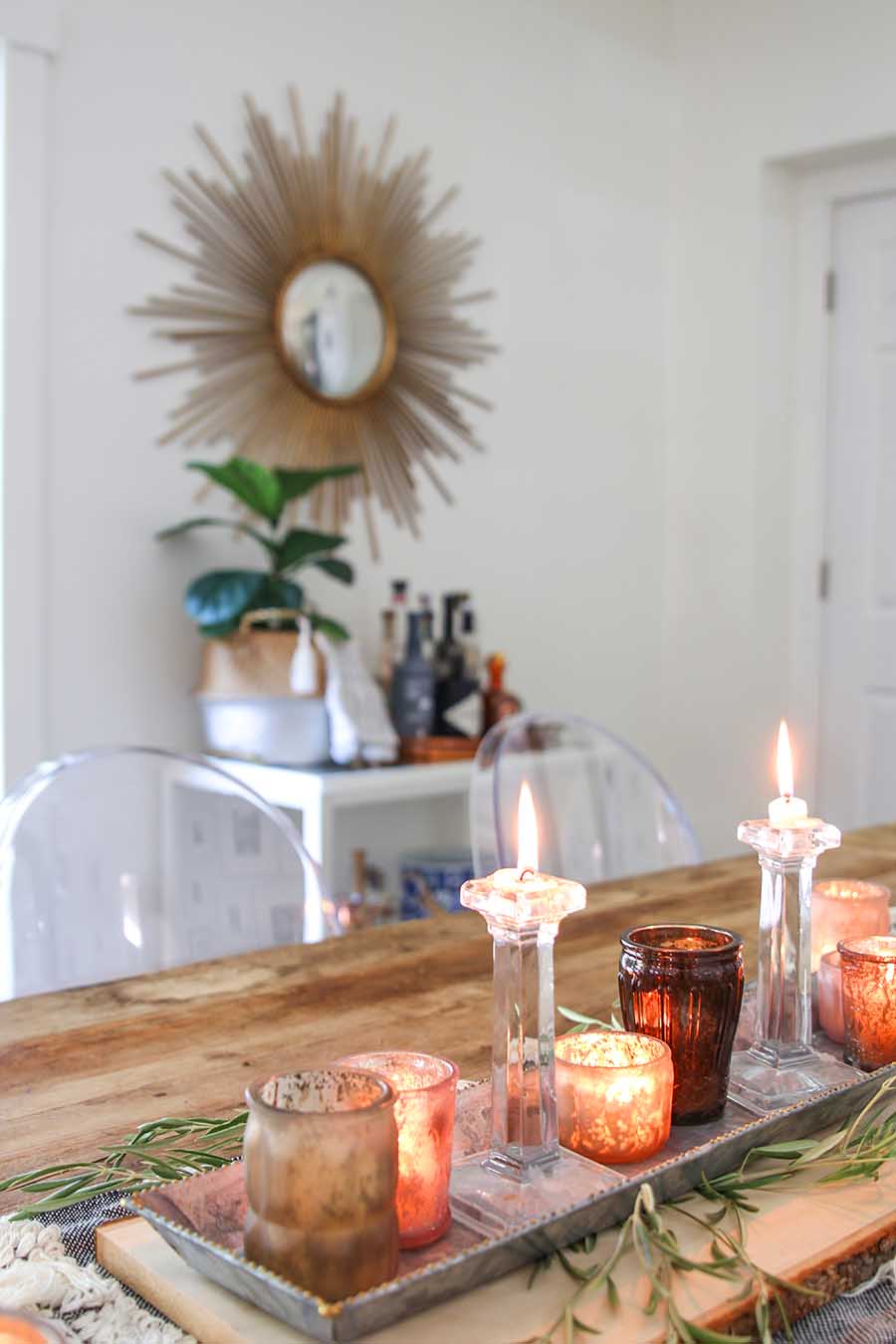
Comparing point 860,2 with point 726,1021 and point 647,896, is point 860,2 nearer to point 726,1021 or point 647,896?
point 647,896

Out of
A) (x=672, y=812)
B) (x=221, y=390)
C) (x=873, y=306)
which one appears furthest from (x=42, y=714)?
(x=873, y=306)

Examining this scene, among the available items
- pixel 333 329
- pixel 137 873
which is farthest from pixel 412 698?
pixel 137 873

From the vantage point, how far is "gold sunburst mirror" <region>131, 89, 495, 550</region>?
9.28ft

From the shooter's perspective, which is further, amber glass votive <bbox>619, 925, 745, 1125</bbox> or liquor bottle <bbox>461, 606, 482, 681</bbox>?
liquor bottle <bbox>461, 606, 482, 681</bbox>

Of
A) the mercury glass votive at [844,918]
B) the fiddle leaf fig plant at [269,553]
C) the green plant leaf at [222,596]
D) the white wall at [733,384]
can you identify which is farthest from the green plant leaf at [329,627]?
the mercury glass votive at [844,918]

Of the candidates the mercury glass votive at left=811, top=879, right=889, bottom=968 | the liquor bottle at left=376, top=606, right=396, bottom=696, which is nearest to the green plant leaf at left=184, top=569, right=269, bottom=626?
the liquor bottle at left=376, top=606, right=396, bottom=696

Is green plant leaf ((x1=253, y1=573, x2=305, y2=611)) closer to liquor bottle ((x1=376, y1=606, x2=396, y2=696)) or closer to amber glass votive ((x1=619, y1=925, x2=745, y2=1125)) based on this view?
liquor bottle ((x1=376, y1=606, x2=396, y2=696))

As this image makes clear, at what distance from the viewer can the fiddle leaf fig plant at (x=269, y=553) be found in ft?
8.55

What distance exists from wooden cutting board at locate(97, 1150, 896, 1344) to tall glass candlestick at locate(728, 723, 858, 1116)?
0.25 ft

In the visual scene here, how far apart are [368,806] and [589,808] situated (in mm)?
1216

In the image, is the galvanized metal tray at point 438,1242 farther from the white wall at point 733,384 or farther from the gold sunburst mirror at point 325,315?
the white wall at point 733,384

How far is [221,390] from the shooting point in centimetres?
286

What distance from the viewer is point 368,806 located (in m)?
3.20

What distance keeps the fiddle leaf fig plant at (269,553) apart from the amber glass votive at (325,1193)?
6.90 feet
